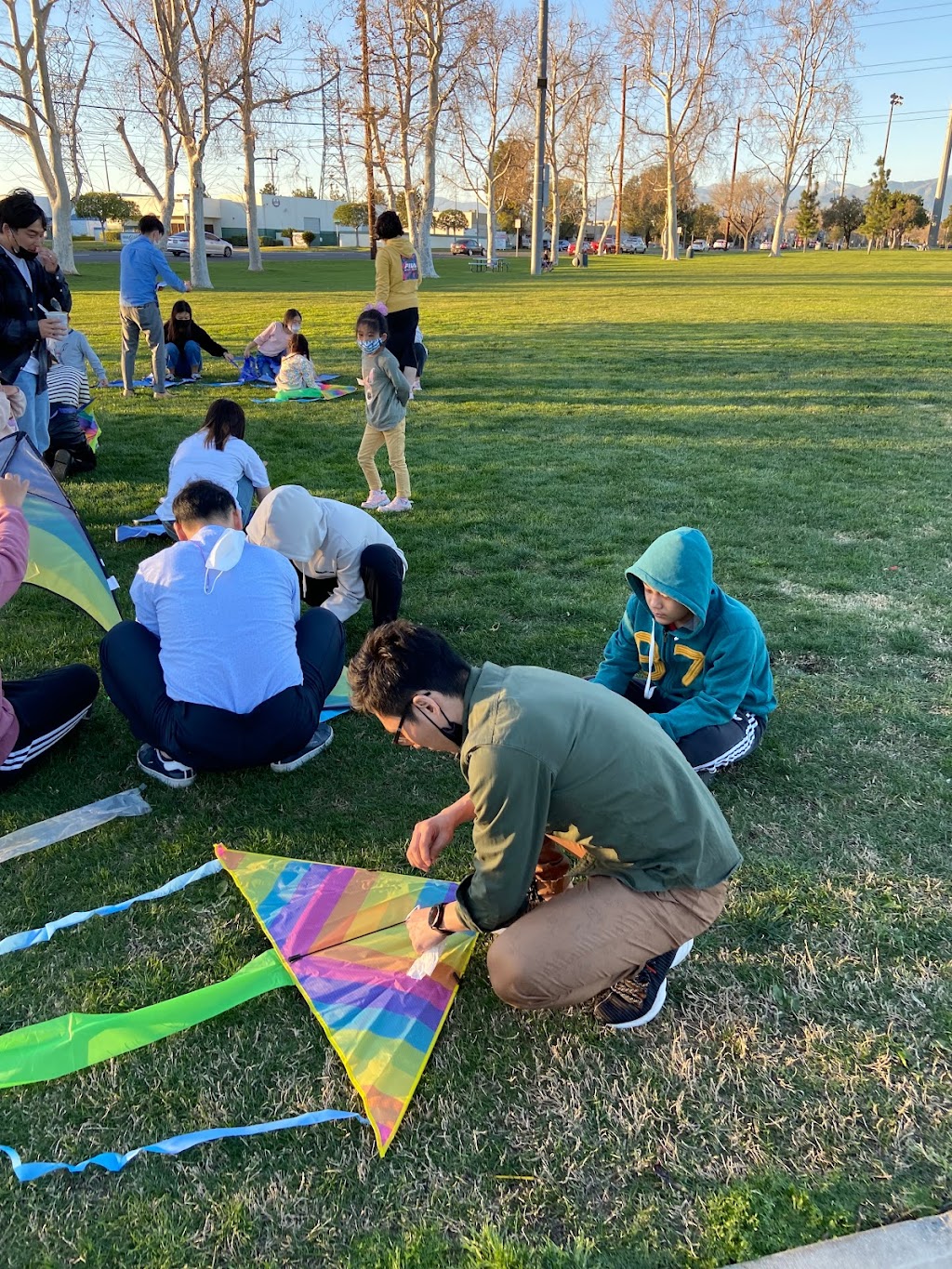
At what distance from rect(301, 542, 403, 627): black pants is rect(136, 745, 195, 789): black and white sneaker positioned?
1.28 meters

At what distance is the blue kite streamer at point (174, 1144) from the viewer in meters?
1.94

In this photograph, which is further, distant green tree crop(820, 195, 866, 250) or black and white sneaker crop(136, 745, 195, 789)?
distant green tree crop(820, 195, 866, 250)

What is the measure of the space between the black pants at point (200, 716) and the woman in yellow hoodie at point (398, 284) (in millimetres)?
5355

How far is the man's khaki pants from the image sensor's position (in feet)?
7.22

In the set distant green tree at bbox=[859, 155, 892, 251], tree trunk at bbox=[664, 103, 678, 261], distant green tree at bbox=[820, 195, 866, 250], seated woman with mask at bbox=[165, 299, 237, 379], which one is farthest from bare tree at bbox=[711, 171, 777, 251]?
seated woman with mask at bbox=[165, 299, 237, 379]

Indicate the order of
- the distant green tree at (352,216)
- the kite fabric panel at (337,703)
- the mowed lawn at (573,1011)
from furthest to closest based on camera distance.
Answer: the distant green tree at (352,216) < the kite fabric panel at (337,703) < the mowed lawn at (573,1011)

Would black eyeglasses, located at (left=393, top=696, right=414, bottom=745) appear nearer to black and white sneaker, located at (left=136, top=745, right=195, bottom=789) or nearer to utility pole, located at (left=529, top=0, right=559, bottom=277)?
black and white sneaker, located at (left=136, top=745, right=195, bottom=789)

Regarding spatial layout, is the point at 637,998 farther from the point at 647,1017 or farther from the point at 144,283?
the point at 144,283

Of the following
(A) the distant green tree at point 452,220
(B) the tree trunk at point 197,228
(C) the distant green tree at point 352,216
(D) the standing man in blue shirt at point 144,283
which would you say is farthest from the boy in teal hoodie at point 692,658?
(A) the distant green tree at point 452,220

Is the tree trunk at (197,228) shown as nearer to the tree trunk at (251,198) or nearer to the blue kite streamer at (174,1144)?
the tree trunk at (251,198)

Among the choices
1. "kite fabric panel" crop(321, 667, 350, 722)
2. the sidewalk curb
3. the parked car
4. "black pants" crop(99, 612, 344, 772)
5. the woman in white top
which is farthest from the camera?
the parked car

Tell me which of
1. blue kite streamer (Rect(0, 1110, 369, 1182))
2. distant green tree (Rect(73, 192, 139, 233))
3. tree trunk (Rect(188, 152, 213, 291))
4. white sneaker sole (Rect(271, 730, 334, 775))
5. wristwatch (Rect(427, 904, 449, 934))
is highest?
distant green tree (Rect(73, 192, 139, 233))

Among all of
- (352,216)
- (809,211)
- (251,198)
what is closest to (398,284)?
(251,198)

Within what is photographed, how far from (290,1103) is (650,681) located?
1955 mm
